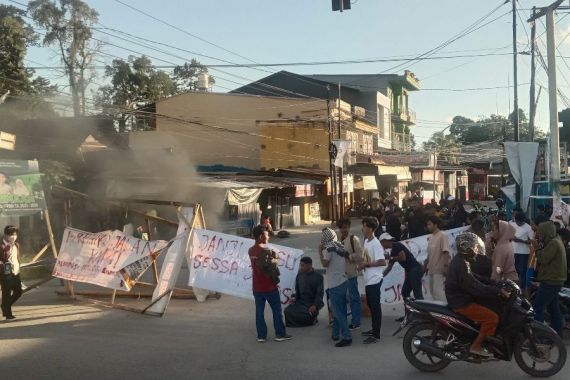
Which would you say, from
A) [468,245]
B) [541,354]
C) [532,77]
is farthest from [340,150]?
[541,354]

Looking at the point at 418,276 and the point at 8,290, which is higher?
the point at 418,276

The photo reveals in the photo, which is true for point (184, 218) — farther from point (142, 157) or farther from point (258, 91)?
point (258, 91)

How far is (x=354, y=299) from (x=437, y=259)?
4.19ft

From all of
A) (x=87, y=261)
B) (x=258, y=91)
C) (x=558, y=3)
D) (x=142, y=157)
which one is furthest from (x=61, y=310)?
(x=258, y=91)

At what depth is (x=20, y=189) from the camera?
1271 centimetres

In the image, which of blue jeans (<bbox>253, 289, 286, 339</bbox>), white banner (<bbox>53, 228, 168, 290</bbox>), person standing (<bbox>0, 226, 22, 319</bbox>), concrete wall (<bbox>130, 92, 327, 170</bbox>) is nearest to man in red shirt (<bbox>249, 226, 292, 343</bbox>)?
blue jeans (<bbox>253, 289, 286, 339</bbox>)

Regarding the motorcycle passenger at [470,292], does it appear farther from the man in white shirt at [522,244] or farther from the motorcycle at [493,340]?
the man in white shirt at [522,244]

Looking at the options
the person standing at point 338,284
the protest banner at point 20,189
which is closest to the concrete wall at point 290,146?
the protest banner at point 20,189

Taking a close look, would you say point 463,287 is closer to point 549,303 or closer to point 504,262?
point 549,303

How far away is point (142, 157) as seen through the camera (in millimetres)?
24906

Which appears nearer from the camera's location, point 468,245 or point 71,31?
point 468,245

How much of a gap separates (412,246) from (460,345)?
378 cm

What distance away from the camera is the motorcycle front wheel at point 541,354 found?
18.9 ft

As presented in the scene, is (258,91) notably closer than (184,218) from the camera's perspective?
No
